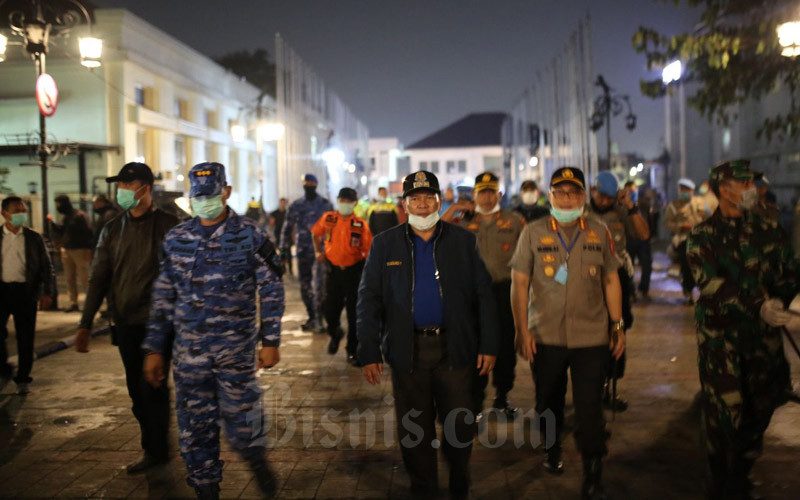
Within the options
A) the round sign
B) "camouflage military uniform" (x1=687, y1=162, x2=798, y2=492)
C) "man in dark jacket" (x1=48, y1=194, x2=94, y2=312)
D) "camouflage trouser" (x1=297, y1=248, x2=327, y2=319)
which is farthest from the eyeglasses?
"man in dark jacket" (x1=48, y1=194, x2=94, y2=312)

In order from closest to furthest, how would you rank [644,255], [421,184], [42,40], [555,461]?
[421,184], [555,461], [42,40], [644,255]

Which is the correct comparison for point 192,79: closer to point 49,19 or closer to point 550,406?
point 49,19

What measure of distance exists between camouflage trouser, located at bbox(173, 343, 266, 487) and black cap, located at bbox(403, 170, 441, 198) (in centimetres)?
137

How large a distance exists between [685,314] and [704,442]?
25.0ft

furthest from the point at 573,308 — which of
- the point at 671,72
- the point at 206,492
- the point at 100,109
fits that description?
the point at 100,109

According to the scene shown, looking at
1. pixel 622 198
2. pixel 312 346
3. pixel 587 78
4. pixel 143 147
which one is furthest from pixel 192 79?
pixel 622 198

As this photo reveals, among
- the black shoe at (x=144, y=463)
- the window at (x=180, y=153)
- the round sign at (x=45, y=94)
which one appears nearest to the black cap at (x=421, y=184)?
the black shoe at (x=144, y=463)

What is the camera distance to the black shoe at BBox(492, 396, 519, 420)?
6227 mm

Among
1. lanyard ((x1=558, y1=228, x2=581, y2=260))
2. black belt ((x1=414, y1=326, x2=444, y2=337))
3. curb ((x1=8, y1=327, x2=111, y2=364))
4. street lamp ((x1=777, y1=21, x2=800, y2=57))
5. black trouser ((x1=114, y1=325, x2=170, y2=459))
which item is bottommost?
curb ((x1=8, y1=327, x2=111, y2=364))

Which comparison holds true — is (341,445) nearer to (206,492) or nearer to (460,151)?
(206,492)

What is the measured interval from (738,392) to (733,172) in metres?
1.33

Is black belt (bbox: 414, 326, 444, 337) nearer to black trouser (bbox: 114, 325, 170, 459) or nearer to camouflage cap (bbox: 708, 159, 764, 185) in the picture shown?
camouflage cap (bbox: 708, 159, 764, 185)

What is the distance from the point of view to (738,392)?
4309 mm

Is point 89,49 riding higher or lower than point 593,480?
higher
